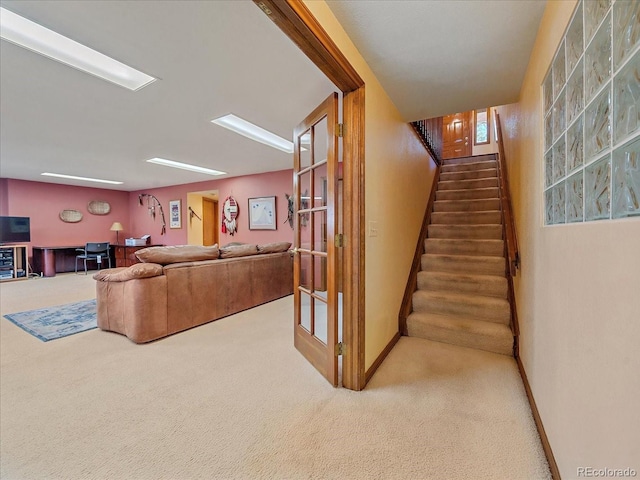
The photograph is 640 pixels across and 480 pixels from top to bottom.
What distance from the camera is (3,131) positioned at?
3.29 m

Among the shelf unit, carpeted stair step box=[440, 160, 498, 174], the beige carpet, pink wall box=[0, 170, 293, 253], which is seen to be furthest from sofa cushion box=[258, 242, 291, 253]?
the shelf unit

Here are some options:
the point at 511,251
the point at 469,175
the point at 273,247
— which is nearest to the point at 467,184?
the point at 469,175

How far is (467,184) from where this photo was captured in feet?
14.0

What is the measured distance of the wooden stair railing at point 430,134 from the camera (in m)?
3.36

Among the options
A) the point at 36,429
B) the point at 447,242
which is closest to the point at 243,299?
the point at 36,429

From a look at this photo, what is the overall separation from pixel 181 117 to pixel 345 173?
228 centimetres

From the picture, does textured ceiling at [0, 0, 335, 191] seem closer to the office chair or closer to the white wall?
the white wall

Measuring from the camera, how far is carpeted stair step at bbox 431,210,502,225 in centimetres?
351

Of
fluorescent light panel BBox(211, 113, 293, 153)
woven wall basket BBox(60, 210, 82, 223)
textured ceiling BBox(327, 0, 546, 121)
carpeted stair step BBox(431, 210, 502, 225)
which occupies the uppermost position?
fluorescent light panel BBox(211, 113, 293, 153)

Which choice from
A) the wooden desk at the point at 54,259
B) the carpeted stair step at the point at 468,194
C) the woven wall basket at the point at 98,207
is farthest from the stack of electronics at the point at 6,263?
the carpeted stair step at the point at 468,194

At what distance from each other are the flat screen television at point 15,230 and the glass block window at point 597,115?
9229 millimetres

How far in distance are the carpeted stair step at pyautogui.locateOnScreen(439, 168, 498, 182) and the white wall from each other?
292 centimetres

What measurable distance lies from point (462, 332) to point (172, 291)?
9.08ft

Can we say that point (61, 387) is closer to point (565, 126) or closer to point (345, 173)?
point (345, 173)
